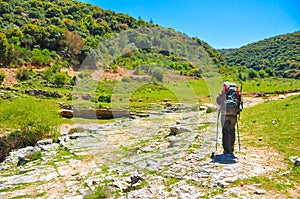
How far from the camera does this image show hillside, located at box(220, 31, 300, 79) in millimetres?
84062

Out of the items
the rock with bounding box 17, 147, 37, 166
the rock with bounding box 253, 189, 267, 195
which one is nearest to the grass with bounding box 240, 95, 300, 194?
the rock with bounding box 253, 189, 267, 195

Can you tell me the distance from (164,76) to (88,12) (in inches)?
3019

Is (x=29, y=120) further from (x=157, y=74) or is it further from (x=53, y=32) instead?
(x=53, y=32)

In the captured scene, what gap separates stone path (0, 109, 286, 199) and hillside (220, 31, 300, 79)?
72615 millimetres

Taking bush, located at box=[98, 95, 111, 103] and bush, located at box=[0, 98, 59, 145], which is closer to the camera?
bush, located at box=[0, 98, 59, 145]

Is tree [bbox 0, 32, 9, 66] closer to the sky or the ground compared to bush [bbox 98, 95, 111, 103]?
closer to the sky

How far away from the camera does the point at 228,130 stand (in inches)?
343

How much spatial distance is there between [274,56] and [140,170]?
112m

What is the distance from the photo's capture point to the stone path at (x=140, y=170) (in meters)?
7.05

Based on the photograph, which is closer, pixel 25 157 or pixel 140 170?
pixel 140 170

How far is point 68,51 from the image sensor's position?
70625 millimetres

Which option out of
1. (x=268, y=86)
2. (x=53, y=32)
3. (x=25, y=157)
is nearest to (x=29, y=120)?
(x=25, y=157)

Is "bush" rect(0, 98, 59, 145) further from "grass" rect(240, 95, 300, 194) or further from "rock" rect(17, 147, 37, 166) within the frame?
"grass" rect(240, 95, 300, 194)

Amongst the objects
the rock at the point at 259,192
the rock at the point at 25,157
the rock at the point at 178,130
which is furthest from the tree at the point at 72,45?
the rock at the point at 259,192
